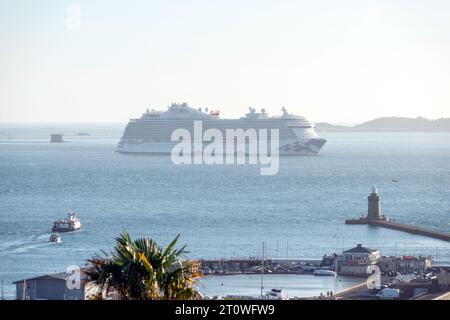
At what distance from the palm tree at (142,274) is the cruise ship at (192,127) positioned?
48702mm

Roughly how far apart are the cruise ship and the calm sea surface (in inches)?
40.3

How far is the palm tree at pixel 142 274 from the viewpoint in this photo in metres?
3.53

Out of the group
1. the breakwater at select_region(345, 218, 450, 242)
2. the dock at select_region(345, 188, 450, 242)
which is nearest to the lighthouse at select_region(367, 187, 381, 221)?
the dock at select_region(345, 188, 450, 242)

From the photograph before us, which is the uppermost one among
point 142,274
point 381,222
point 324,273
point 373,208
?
point 142,274

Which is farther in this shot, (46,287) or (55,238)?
(55,238)

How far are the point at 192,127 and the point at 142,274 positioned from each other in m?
50.6

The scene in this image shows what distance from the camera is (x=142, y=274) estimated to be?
3541mm

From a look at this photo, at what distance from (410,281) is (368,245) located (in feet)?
22.4

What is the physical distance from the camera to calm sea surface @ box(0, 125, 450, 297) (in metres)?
20.1

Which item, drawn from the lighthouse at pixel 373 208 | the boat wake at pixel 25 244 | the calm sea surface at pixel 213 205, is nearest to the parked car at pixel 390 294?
the calm sea surface at pixel 213 205

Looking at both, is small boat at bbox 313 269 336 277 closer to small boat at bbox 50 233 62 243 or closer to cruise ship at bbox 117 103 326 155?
small boat at bbox 50 233 62 243

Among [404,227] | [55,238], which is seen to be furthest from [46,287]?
[404,227]

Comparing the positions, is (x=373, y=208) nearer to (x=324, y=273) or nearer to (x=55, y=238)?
(x=55, y=238)

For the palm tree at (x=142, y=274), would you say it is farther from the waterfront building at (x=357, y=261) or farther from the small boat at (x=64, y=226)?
the small boat at (x=64, y=226)
